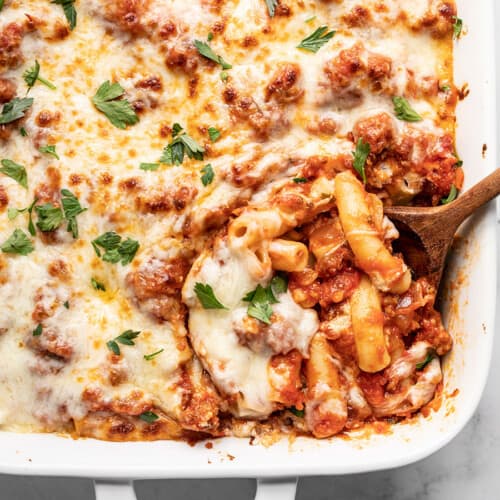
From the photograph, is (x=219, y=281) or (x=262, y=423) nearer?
(x=219, y=281)

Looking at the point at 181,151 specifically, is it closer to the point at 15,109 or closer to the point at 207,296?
the point at 207,296

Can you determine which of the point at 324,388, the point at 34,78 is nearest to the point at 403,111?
the point at 324,388

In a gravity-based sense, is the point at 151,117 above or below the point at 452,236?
above

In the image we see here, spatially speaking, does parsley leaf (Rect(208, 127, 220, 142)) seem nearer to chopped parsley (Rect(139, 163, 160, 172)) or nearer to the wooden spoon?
chopped parsley (Rect(139, 163, 160, 172))

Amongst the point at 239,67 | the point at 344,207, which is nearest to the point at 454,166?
the point at 344,207

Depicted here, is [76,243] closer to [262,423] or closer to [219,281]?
[219,281]

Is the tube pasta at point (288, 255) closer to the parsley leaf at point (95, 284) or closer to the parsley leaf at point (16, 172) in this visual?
the parsley leaf at point (95, 284)
